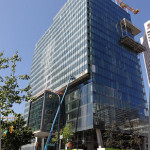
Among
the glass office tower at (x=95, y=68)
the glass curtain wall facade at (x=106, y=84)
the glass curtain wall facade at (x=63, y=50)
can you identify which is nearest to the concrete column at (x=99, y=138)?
the glass curtain wall facade at (x=106, y=84)

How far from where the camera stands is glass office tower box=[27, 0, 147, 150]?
165 feet

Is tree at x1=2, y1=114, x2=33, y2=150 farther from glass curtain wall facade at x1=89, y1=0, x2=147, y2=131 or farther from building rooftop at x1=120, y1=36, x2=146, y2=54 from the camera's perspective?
building rooftop at x1=120, y1=36, x2=146, y2=54

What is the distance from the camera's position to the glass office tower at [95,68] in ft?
165

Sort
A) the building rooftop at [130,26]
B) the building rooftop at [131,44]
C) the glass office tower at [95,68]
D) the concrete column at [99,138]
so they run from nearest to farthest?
the concrete column at [99,138], the glass office tower at [95,68], the building rooftop at [131,44], the building rooftop at [130,26]

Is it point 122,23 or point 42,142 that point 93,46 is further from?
point 42,142

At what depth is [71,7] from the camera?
75938mm

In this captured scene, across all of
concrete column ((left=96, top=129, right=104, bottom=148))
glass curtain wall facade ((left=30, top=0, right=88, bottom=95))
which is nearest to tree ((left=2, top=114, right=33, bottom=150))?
concrete column ((left=96, top=129, right=104, bottom=148))

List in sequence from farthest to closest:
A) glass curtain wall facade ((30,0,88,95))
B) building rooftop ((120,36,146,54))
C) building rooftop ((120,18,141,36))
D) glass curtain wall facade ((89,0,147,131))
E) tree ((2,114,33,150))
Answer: building rooftop ((120,18,141,36)) → building rooftop ((120,36,146,54)) → glass curtain wall facade ((30,0,88,95)) → glass curtain wall facade ((89,0,147,131)) → tree ((2,114,33,150))

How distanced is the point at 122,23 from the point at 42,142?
56.9 meters

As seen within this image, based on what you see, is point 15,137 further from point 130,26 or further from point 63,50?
point 130,26

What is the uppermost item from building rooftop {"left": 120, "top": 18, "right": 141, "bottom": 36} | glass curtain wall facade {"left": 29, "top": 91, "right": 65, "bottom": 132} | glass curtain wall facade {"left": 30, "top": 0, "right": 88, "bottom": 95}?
building rooftop {"left": 120, "top": 18, "right": 141, "bottom": 36}

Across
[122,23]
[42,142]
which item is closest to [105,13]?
[122,23]

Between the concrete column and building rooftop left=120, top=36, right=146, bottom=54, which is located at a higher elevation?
building rooftop left=120, top=36, right=146, bottom=54

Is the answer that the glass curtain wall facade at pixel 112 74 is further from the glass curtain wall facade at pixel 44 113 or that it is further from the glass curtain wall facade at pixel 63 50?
the glass curtain wall facade at pixel 44 113
